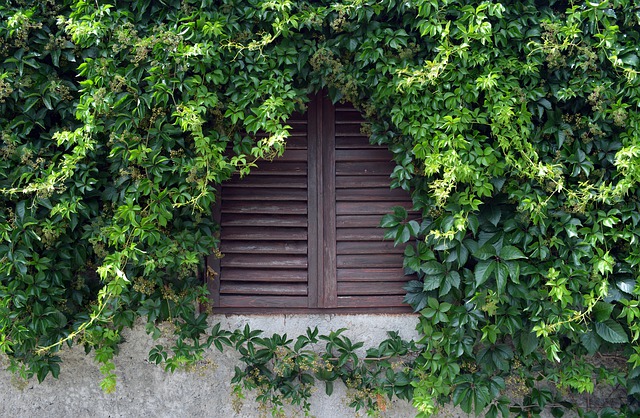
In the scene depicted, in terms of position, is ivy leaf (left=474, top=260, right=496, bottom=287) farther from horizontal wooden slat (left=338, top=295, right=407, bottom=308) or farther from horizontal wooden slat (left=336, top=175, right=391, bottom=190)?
horizontal wooden slat (left=336, top=175, right=391, bottom=190)

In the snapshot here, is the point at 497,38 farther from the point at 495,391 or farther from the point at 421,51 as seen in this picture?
the point at 495,391

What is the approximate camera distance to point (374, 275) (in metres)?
3.93

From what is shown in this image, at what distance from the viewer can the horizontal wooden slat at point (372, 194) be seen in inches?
156

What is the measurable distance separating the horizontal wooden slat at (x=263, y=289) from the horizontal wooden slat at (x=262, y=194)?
0.54 metres

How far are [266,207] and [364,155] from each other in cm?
70

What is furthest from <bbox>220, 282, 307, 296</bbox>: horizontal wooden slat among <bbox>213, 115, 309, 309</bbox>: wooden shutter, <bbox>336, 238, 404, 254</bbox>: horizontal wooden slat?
<bbox>336, 238, 404, 254</bbox>: horizontal wooden slat

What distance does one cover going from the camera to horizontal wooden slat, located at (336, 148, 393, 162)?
13.0ft

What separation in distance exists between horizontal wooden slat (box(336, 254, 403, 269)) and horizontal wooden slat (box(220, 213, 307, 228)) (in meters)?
0.33

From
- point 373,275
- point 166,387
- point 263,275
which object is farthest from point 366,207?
point 166,387

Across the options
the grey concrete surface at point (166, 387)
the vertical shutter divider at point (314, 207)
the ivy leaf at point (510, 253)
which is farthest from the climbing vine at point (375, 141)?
the vertical shutter divider at point (314, 207)

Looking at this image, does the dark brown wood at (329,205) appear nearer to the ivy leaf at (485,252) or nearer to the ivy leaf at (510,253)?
the ivy leaf at (485,252)

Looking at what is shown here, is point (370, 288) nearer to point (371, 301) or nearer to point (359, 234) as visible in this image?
point (371, 301)

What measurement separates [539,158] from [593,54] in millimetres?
634

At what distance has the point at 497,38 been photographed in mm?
3516
